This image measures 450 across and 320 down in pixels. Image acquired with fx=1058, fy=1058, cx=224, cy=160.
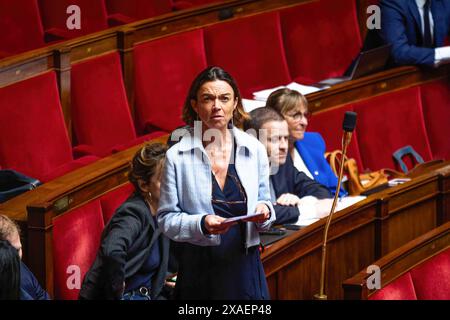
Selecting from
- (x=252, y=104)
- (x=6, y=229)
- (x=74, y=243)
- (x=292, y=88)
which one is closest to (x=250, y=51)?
(x=292, y=88)

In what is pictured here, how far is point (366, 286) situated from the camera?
0.80m

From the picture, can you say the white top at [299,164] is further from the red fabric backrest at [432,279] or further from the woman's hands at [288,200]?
the red fabric backrest at [432,279]

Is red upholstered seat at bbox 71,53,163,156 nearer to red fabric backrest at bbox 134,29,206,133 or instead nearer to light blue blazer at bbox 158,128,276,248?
red fabric backrest at bbox 134,29,206,133

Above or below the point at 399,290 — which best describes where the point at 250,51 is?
above

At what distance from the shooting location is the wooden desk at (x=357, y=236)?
3.14 ft

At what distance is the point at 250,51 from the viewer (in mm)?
1406

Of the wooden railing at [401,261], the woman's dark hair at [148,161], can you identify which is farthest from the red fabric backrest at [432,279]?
the woman's dark hair at [148,161]

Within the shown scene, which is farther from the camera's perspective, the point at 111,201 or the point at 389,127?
the point at 389,127

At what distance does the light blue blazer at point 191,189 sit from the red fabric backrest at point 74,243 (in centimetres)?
23

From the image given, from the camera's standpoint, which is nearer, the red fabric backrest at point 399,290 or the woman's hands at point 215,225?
the woman's hands at point 215,225

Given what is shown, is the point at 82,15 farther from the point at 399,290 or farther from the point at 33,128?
the point at 399,290

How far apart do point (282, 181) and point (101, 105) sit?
25 centimetres

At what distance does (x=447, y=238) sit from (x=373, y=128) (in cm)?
45

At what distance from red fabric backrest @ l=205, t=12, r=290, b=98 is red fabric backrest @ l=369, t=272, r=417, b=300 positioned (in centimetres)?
52
